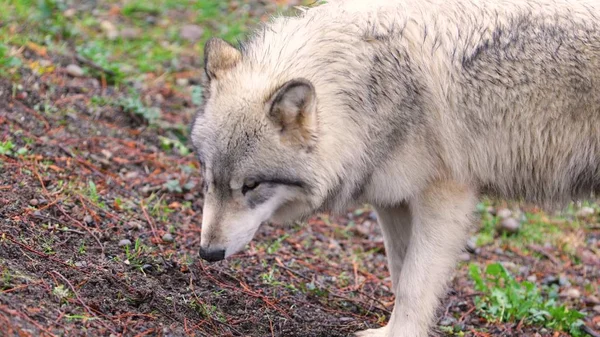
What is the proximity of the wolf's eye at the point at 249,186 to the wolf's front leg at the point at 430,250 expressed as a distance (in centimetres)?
100

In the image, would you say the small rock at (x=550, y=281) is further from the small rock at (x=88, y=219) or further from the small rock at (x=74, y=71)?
the small rock at (x=74, y=71)

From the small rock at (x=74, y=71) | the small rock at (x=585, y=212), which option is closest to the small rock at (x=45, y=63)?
the small rock at (x=74, y=71)

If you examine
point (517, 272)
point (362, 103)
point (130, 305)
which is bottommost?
point (517, 272)

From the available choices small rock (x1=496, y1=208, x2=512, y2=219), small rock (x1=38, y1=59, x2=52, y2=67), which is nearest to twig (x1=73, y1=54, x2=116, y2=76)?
small rock (x1=38, y1=59, x2=52, y2=67)

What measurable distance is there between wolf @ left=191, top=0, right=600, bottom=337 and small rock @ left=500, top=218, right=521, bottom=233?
8.04ft

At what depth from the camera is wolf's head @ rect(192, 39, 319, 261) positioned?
4.10 meters

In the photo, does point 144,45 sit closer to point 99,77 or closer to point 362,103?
point 99,77

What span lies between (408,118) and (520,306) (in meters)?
2.12

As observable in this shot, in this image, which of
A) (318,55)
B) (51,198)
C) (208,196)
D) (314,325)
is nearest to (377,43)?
(318,55)

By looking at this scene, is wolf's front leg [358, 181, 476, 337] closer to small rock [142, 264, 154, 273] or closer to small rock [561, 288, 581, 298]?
small rock [142, 264, 154, 273]

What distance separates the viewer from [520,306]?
564 centimetres

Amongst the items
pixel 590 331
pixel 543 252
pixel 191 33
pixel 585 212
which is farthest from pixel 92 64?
pixel 590 331

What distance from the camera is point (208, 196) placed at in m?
4.29

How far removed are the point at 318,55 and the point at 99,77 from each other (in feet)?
13.5
